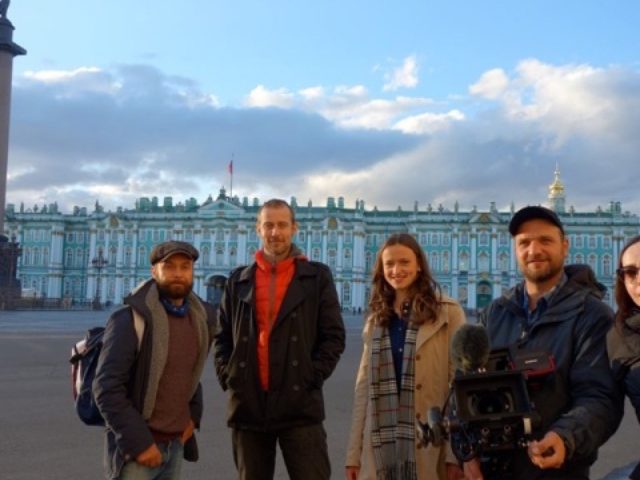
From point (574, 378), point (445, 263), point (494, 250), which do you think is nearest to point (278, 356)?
point (574, 378)

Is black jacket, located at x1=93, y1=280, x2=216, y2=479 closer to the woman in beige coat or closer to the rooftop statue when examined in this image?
the woman in beige coat

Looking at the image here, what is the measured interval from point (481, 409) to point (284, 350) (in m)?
1.90

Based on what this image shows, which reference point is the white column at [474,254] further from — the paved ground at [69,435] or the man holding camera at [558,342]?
the man holding camera at [558,342]

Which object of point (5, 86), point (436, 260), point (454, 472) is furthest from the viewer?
point (436, 260)

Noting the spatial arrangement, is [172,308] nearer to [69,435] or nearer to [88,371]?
[88,371]

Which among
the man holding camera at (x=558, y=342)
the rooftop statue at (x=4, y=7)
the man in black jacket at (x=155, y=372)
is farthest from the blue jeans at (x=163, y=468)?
the rooftop statue at (x=4, y=7)

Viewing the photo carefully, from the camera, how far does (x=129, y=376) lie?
3420 mm

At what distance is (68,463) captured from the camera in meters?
5.95

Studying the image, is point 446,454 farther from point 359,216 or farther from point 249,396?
point 359,216

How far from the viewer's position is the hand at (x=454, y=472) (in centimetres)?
315

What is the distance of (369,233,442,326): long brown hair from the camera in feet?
11.7

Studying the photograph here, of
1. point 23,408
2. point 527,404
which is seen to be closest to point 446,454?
point 527,404

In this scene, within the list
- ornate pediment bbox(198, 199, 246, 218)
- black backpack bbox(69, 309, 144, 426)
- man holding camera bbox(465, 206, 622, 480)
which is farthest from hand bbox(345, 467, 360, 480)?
ornate pediment bbox(198, 199, 246, 218)

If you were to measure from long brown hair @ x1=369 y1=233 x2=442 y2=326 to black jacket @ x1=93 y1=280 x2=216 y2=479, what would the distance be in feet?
3.07
